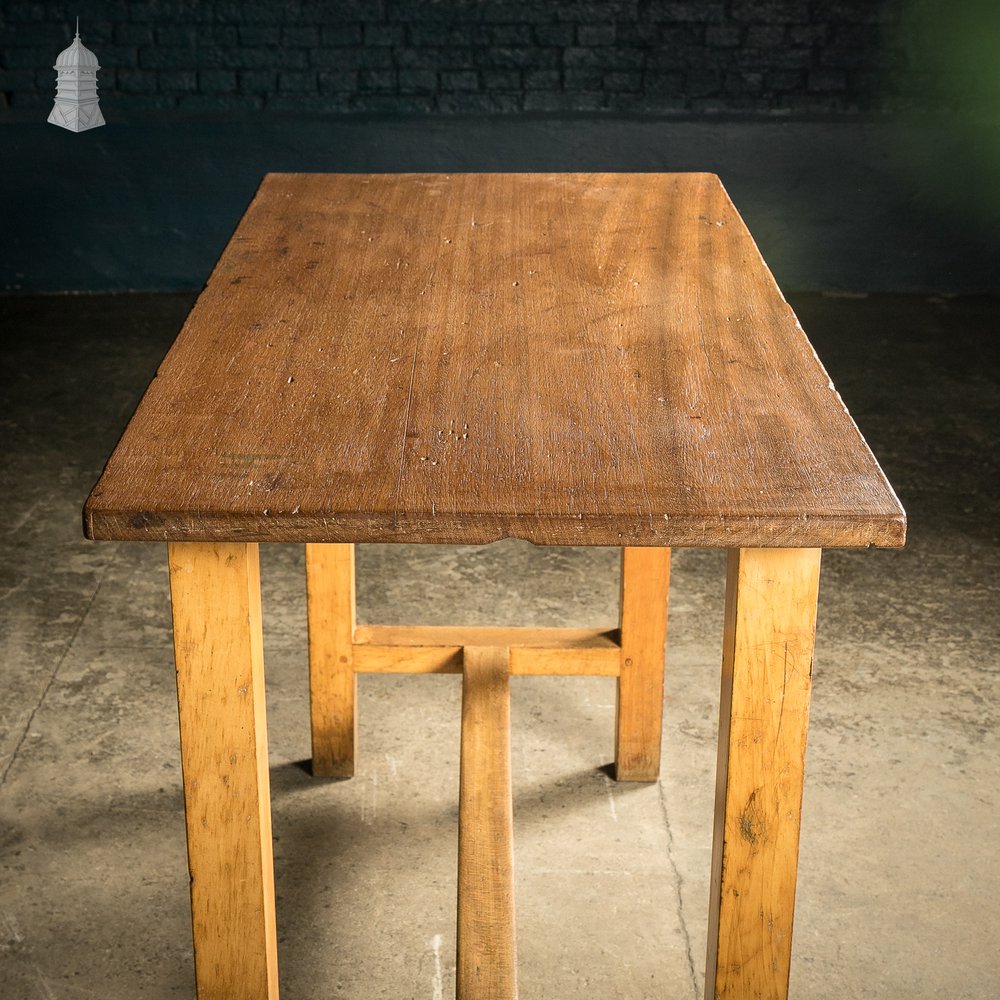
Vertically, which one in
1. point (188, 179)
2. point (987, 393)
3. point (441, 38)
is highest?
point (441, 38)

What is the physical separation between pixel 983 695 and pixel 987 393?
1.83 metres

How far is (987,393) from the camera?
4199mm

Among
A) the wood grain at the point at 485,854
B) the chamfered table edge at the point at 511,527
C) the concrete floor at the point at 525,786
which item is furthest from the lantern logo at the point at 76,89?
the chamfered table edge at the point at 511,527

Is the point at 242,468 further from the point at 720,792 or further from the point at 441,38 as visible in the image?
the point at 441,38

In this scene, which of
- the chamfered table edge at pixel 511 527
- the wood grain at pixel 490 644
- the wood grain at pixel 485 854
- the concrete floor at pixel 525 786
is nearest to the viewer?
the chamfered table edge at pixel 511 527

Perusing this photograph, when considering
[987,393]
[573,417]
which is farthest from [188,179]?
[573,417]

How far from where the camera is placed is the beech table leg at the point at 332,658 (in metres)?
2.22

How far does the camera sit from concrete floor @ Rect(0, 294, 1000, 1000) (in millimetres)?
1960

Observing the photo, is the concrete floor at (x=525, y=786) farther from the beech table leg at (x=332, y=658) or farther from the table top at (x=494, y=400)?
the table top at (x=494, y=400)

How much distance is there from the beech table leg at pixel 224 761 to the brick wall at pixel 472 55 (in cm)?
411

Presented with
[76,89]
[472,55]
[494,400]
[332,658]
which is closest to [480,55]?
[472,55]

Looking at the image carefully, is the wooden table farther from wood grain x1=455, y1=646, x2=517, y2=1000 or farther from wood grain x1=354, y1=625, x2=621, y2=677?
wood grain x1=354, y1=625, x2=621, y2=677

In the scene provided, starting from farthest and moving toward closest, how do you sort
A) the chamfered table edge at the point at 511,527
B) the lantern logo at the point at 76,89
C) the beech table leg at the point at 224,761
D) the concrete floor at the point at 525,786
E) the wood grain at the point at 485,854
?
the lantern logo at the point at 76,89 → the concrete floor at the point at 525,786 → the wood grain at the point at 485,854 → the beech table leg at the point at 224,761 → the chamfered table edge at the point at 511,527

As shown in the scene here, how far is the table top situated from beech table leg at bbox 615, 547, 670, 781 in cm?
53
